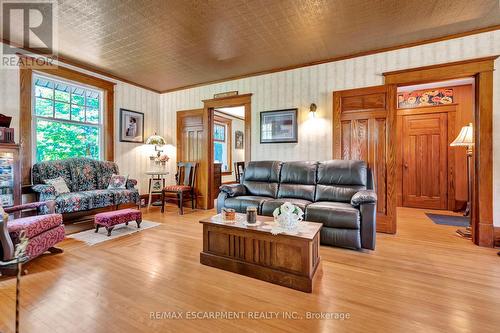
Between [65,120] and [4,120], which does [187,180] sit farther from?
[4,120]

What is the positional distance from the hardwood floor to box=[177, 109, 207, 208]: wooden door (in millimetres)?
2527

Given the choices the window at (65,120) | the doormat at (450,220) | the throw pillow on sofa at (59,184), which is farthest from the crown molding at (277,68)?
the doormat at (450,220)

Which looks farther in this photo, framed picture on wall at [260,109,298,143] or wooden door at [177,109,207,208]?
wooden door at [177,109,207,208]

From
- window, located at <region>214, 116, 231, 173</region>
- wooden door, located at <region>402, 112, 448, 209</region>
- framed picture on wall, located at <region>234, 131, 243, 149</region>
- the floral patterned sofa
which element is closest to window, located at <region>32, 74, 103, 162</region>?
the floral patterned sofa

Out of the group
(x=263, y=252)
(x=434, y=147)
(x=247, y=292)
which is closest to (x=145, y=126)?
(x=263, y=252)

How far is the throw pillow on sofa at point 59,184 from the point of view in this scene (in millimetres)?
3634

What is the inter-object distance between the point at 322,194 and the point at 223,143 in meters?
5.04

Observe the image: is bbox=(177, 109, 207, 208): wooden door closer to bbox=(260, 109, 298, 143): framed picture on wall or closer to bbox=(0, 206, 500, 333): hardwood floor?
bbox=(260, 109, 298, 143): framed picture on wall

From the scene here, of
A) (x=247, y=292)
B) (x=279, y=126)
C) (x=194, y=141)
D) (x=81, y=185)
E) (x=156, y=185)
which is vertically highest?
(x=279, y=126)

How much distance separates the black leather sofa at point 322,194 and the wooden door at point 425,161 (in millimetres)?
2780

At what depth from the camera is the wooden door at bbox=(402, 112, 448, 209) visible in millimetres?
5117

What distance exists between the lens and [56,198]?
3.41 metres

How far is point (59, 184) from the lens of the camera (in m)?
3.71

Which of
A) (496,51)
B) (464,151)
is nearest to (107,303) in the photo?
(496,51)
